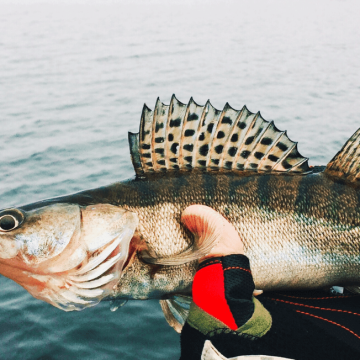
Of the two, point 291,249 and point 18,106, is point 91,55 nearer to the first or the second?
point 18,106

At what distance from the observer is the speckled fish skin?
9.07 ft

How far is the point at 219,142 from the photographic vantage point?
2980mm

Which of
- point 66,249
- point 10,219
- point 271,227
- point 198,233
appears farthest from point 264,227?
point 10,219

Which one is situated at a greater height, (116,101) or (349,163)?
(349,163)

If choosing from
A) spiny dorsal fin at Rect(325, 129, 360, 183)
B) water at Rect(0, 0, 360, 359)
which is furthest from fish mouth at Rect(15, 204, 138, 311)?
water at Rect(0, 0, 360, 359)

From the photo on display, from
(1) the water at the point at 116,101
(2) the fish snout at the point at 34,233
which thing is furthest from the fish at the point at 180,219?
(1) the water at the point at 116,101

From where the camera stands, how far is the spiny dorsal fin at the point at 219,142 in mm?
2969

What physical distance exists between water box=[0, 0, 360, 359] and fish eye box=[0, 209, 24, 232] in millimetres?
3032

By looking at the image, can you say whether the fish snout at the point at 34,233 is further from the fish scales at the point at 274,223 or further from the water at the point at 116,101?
the water at the point at 116,101

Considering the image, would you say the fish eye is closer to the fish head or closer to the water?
the fish head

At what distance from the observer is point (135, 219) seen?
2.79 m

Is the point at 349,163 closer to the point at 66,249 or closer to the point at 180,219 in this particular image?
the point at 180,219

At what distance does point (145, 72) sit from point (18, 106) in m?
7.42

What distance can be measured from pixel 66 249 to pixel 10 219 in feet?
1.25
